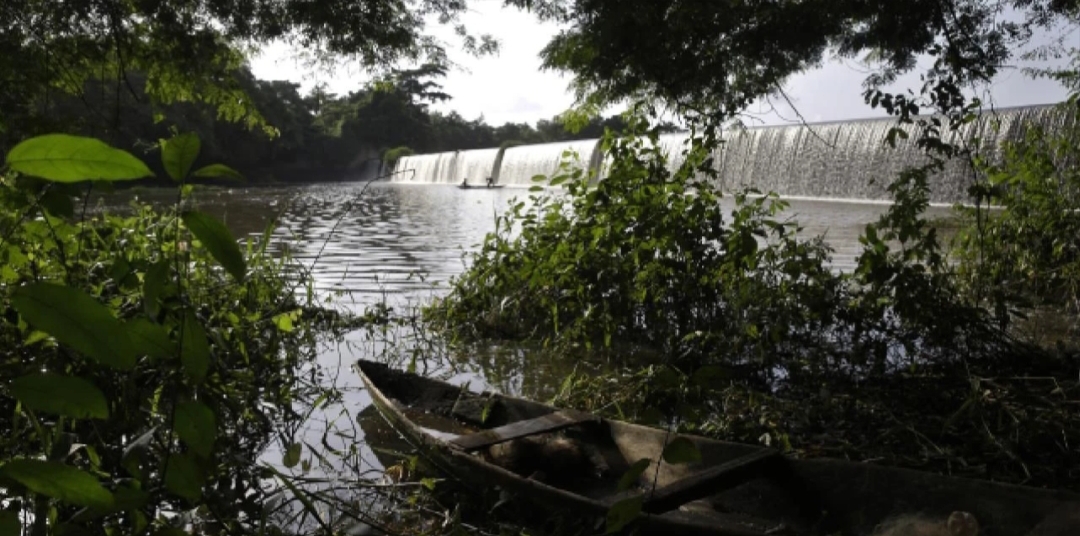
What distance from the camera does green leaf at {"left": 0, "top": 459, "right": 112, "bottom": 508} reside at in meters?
1.22

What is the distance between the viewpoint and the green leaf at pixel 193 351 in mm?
1527

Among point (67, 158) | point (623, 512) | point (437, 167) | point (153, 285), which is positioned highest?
point (67, 158)

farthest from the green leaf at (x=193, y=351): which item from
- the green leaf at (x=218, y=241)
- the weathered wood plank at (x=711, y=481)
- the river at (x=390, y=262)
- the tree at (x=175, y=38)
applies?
the tree at (x=175, y=38)

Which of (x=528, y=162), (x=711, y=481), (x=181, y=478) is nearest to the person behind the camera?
(x=181, y=478)

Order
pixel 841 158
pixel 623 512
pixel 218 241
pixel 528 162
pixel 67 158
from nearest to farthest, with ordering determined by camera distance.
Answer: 1. pixel 67 158
2. pixel 218 241
3. pixel 623 512
4. pixel 841 158
5. pixel 528 162

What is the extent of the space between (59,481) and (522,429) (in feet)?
10.3

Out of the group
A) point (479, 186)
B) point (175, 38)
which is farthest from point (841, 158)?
point (479, 186)

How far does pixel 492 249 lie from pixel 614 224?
1523mm

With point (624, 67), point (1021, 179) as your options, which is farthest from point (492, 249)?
point (1021, 179)

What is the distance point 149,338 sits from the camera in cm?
147

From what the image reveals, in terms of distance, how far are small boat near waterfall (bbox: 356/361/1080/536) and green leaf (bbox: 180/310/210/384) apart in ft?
3.79

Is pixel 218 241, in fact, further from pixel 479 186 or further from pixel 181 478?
pixel 479 186

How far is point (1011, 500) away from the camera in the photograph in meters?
3.04

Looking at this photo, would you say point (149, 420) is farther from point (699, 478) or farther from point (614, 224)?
point (614, 224)
